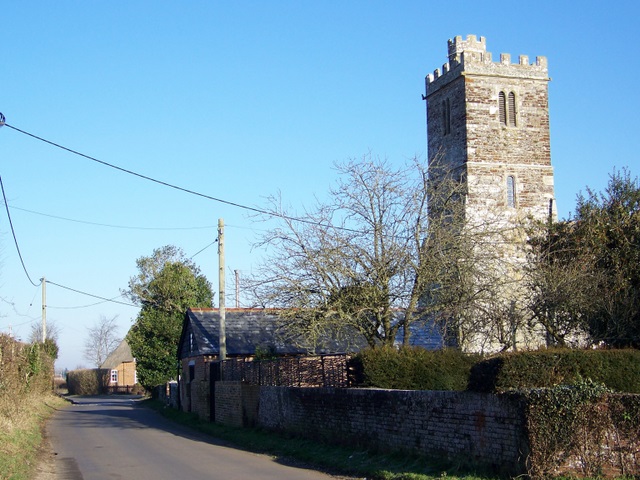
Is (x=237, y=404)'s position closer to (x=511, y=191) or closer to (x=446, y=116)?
(x=511, y=191)

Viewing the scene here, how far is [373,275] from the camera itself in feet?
66.5

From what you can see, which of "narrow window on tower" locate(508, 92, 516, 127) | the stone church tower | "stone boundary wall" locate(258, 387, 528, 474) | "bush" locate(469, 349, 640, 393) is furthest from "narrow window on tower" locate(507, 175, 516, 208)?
"bush" locate(469, 349, 640, 393)

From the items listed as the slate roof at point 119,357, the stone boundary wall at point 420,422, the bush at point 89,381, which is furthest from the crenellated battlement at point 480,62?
the slate roof at point 119,357

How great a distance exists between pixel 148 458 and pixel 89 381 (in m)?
59.4

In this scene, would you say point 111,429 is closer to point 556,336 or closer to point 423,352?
point 423,352

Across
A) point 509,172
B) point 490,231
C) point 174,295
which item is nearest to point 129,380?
point 174,295

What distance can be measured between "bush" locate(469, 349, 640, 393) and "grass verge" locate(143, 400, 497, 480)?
1.55 meters

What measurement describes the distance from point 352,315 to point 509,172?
20244mm

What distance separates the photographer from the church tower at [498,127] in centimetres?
3716

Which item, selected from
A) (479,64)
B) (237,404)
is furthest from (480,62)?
(237,404)

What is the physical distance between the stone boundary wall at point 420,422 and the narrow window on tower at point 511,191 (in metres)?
20.5

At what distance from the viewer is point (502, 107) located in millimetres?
38406

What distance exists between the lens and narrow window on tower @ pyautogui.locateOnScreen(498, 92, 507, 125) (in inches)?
1506

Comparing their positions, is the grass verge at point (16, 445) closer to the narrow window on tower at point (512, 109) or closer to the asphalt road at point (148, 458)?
the asphalt road at point (148, 458)
